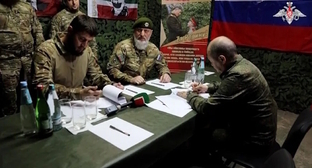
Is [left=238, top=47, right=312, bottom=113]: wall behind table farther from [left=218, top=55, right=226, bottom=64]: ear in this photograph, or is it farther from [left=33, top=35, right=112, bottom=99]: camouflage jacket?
[left=33, top=35, right=112, bottom=99]: camouflage jacket

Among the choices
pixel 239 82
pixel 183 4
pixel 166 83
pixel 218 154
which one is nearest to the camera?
pixel 239 82

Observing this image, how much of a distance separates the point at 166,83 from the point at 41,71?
3.44 ft

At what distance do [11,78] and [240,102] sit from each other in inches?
76.6

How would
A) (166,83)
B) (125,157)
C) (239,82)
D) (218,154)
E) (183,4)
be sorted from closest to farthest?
1. (125,157)
2. (239,82)
3. (218,154)
4. (166,83)
5. (183,4)

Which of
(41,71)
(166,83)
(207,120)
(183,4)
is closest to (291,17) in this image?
(183,4)

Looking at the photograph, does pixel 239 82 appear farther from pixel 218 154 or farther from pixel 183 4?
pixel 183 4

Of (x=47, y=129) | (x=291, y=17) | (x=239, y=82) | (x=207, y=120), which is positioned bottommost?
(x=207, y=120)

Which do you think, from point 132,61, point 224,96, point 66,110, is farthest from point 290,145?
point 132,61

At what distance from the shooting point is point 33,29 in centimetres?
227

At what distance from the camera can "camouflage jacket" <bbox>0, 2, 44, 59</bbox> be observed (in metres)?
2.02

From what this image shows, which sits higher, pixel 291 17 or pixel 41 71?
pixel 291 17

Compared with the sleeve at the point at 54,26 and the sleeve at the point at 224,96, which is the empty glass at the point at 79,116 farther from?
the sleeve at the point at 54,26

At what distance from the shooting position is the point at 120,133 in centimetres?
114

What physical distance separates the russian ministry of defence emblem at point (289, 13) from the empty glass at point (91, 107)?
283cm
